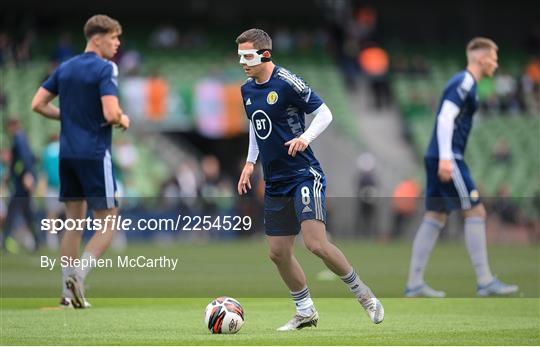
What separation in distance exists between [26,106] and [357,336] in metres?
23.8

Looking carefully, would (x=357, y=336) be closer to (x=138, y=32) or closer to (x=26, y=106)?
(x=26, y=106)

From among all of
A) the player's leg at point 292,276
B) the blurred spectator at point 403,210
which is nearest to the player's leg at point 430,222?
the player's leg at point 292,276

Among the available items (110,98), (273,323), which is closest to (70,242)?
(110,98)

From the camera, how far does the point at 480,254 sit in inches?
552

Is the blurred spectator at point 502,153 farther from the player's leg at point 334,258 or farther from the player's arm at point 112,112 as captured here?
the player's leg at point 334,258

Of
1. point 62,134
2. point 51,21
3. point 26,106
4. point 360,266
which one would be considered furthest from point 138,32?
point 62,134

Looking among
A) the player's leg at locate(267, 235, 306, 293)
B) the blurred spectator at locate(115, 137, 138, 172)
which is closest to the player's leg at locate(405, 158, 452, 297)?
the player's leg at locate(267, 235, 306, 293)

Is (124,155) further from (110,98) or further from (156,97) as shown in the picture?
(110,98)

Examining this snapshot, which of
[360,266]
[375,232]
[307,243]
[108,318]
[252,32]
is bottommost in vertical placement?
[375,232]

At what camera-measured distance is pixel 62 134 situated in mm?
12375

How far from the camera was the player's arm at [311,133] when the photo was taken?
9.99 metres

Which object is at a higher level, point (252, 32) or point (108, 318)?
point (252, 32)

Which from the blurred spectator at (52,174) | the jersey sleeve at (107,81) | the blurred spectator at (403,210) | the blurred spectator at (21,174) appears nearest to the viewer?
the jersey sleeve at (107,81)

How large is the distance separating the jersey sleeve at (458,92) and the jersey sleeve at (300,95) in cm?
373
